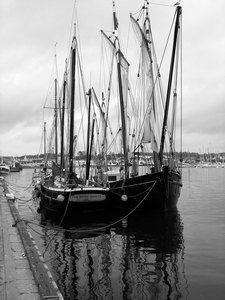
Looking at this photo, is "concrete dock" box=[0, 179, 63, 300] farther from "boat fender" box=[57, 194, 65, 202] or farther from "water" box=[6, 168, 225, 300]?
"boat fender" box=[57, 194, 65, 202]

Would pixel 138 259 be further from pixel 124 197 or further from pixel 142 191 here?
pixel 142 191

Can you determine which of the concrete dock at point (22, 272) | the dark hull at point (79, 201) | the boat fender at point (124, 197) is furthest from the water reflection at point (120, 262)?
the boat fender at point (124, 197)

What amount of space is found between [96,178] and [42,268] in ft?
71.3

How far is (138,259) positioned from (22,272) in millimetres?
5708

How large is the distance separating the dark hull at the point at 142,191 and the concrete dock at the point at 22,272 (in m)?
9.81

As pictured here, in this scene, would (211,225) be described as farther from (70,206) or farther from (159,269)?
(159,269)

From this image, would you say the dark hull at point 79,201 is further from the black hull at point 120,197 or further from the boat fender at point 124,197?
the boat fender at point 124,197

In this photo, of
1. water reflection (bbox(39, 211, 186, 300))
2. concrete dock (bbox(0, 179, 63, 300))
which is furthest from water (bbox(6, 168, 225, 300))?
concrete dock (bbox(0, 179, 63, 300))

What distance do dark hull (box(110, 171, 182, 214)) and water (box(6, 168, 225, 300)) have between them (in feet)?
3.09

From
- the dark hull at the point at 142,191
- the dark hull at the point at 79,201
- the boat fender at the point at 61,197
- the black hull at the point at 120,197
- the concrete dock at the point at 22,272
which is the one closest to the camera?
the concrete dock at the point at 22,272

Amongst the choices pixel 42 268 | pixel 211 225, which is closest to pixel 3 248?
pixel 42 268

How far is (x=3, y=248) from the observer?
1041 cm

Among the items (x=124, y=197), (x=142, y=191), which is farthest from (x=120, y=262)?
(x=142, y=191)

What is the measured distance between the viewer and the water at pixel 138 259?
9781 millimetres
